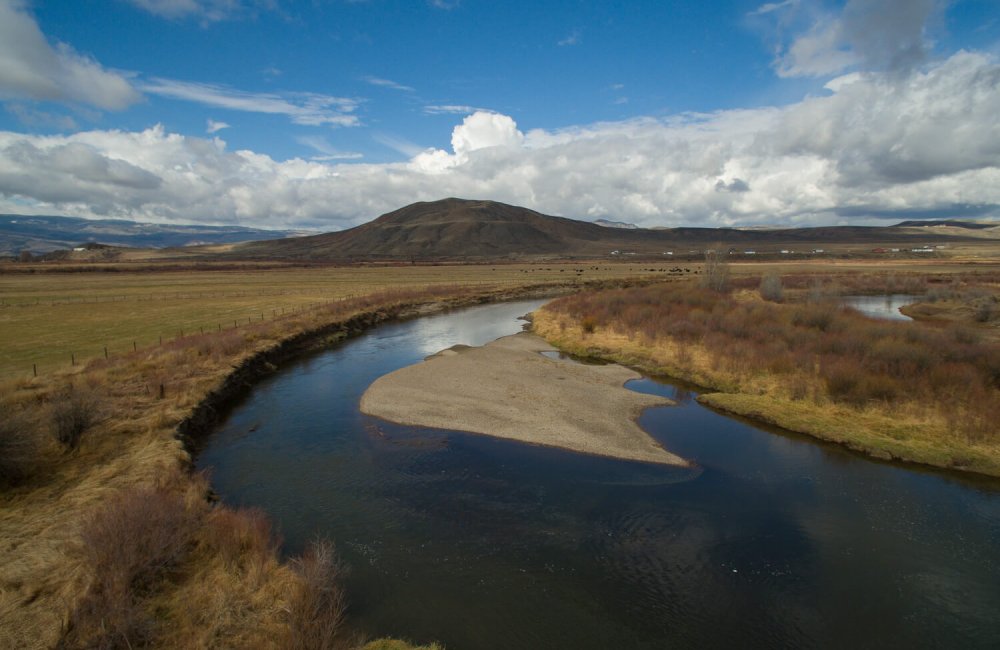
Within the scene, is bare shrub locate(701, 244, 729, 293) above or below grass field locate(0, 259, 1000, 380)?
above

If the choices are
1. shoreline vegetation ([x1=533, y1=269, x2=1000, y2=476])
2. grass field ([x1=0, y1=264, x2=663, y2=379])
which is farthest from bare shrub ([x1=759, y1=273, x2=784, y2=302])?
grass field ([x1=0, y1=264, x2=663, y2=379])

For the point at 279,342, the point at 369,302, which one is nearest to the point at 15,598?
the point at 279,342

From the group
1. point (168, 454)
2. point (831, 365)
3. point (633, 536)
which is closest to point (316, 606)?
point (633, 536)

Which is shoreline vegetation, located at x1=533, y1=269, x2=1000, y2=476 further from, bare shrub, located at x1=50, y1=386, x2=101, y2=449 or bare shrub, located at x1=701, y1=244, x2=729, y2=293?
bare shrub, located at x1=50, y1=386, x2=101, y2=449

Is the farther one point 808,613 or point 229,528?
point 229,528

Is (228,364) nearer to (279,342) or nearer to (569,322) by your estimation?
(279,342)
